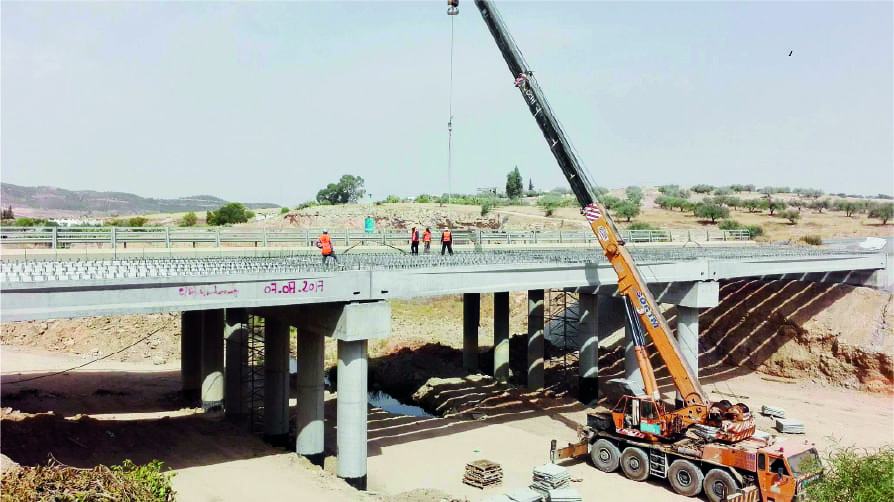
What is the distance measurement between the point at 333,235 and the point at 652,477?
1729 cm

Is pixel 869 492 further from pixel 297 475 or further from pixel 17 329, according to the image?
Answer: pixel 17 329

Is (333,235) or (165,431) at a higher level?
(333,235)

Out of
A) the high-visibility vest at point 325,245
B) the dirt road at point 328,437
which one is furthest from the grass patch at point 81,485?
the high-visibility vest at point 325,245

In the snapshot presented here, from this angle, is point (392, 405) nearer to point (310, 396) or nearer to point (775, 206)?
point (310, 396)

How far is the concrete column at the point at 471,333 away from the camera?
132 ft

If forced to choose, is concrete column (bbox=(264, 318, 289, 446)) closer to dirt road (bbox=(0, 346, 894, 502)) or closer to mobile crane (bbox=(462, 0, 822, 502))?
dirt road (bbox=(0, 346, 894, 502))

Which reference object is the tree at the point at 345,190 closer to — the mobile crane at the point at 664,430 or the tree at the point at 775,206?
the tree at the point at 775,206

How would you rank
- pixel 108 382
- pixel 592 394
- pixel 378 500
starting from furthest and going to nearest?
pixel 108 382 → pixel 592 394 → pixel 378 500

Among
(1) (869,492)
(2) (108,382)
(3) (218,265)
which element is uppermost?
(3) (218,265)

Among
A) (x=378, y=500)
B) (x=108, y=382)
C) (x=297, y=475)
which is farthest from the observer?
(x=108, y=382)

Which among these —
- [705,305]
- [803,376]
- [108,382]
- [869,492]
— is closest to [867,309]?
[803,376]

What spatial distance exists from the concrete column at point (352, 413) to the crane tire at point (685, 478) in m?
9.72

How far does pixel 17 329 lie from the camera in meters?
45.9

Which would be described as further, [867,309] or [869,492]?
[867,309]
